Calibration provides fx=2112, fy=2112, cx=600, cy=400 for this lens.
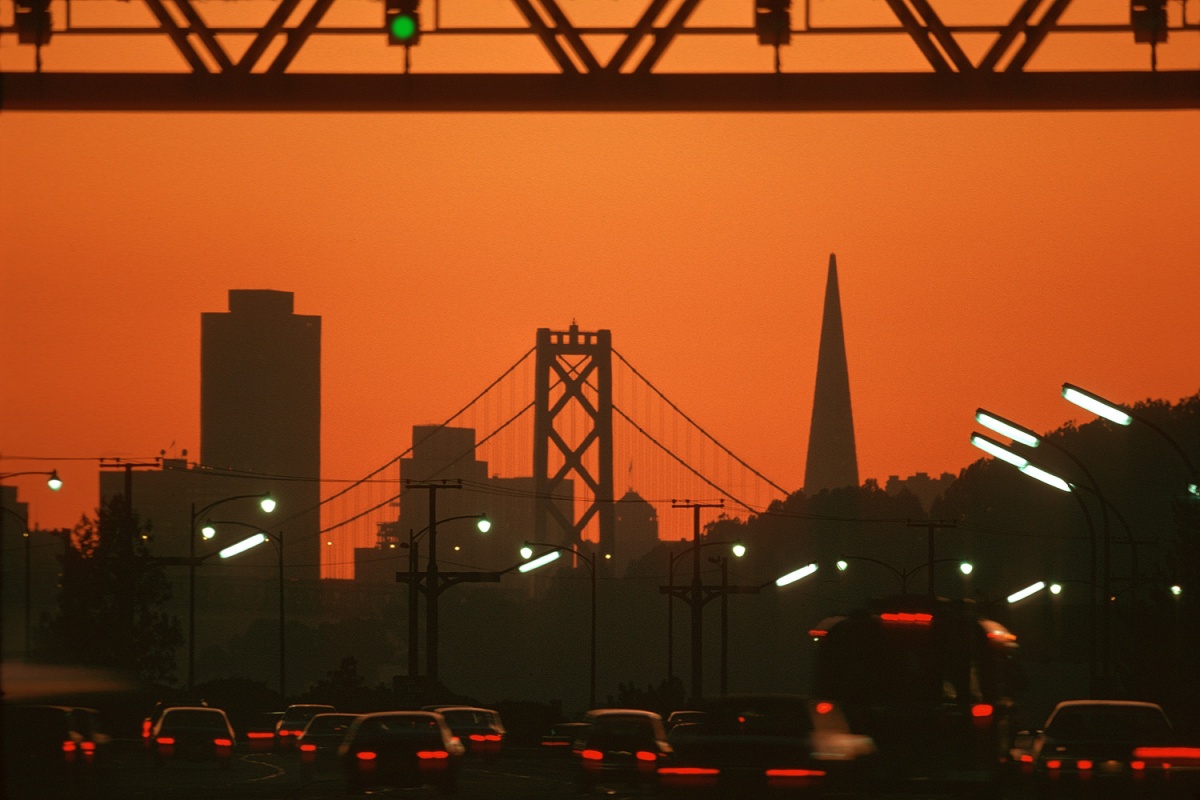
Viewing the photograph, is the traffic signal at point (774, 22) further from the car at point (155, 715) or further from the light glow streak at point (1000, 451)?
the car at point (155, 715)

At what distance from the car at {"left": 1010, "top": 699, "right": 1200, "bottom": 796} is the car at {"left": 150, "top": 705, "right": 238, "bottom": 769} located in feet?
77.5

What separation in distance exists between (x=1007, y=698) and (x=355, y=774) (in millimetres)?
8733

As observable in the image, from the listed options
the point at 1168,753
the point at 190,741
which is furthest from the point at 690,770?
the point at 190,741

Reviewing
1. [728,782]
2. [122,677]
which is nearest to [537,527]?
[122,677]

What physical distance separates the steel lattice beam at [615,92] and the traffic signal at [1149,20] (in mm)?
395

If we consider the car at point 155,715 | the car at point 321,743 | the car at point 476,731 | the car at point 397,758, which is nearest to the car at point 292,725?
the car at point 155,715

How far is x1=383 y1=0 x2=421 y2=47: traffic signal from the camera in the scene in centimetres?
1548

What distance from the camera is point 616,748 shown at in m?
30.9

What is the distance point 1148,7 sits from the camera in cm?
1620

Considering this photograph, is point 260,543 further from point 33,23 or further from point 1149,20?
point 1149,20

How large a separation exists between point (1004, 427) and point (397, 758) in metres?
10.7

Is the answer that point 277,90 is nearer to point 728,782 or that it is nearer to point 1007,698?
point 728,782

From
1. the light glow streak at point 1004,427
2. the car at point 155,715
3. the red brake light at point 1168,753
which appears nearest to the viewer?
the red brake light at point 1168,753

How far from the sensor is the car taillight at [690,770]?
1981 cm
